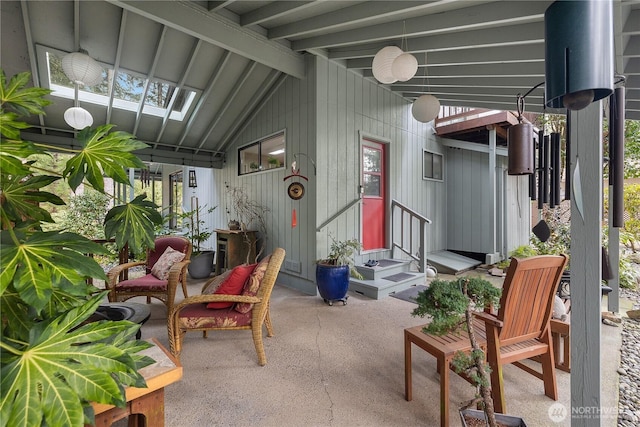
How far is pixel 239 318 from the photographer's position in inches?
96.2

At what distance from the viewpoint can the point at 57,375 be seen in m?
0.84

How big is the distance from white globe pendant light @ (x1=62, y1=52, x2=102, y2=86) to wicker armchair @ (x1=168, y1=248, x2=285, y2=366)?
2789 millimetres

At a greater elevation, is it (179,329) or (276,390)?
(179,329)

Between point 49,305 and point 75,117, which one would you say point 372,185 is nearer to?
point 75,117

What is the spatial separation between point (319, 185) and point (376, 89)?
2.38 m

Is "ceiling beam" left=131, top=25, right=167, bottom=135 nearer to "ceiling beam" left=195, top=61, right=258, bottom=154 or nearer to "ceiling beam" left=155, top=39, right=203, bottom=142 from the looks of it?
"ceiling beam" left=155, top=39, right=203, bottom=142

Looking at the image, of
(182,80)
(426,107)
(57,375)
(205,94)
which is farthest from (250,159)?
(57,375)

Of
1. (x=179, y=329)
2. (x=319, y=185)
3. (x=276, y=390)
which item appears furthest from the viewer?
(x=319, y=185)

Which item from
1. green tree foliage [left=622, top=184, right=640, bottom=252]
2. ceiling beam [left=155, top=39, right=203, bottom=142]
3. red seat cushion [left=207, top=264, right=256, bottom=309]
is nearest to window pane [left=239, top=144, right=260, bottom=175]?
ceiling beam [left=155, top=39, right=203, bottom=142]

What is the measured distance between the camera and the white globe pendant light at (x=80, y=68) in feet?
10.0

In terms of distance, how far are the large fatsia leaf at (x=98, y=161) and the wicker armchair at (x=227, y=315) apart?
4.85 ft

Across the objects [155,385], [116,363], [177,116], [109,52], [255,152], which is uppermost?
[109,52]

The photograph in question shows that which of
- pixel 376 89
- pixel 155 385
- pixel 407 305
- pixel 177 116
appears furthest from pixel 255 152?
pixel 155 385

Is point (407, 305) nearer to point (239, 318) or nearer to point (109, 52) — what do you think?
point (239, 318)
